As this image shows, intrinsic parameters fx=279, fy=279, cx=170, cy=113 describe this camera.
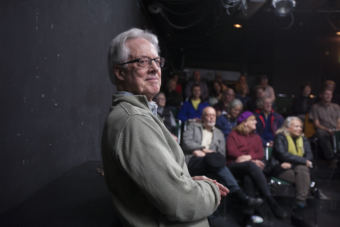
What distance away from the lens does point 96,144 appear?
7.98ft

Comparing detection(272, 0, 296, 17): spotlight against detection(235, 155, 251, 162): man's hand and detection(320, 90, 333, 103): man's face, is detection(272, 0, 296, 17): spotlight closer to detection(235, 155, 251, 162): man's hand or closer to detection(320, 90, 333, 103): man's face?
detection(320, 90, 333, 103): man's face

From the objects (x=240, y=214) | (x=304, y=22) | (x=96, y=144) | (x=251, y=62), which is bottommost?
(x=240, y=214)

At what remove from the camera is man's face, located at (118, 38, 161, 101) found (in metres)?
0.99

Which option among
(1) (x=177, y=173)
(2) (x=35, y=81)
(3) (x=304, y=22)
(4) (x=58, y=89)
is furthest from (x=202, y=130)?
(3) (x=304, y=22)

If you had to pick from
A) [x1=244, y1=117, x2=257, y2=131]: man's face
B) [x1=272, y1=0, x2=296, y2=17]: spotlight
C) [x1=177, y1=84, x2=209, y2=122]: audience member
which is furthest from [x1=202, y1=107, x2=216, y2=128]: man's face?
[x1=272, y1=0, x2=296, y2=17]: spotlight

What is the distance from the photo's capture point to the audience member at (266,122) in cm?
394

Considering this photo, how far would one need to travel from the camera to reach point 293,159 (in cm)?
314

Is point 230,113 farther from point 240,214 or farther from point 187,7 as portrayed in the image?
point 187,7

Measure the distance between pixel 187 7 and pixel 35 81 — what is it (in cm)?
369

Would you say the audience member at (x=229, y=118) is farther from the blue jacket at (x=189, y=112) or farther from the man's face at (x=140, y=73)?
the man's face at (x=140, y=73)

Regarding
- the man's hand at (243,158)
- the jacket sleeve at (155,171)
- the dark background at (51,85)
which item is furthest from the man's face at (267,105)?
the jacket sleeve at (155,171)

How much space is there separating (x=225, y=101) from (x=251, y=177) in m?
1.98

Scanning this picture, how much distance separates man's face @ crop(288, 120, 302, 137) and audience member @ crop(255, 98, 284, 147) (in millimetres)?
530

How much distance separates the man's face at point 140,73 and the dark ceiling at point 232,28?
2.98m
